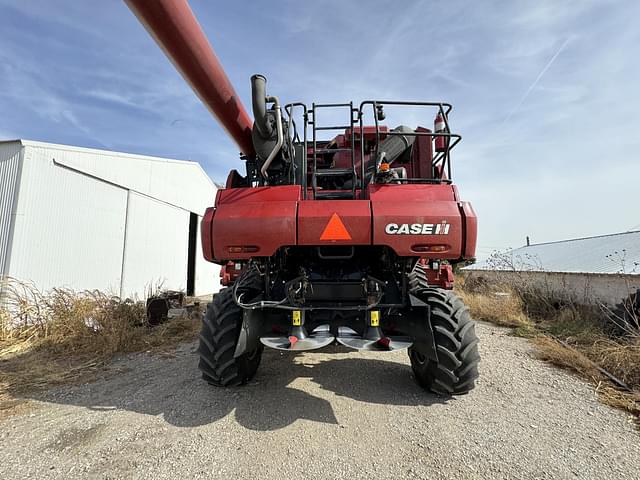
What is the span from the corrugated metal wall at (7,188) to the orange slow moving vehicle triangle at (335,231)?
6765mm

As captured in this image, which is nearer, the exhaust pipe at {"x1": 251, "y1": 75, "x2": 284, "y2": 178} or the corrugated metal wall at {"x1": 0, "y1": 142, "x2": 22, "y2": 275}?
the exhaust pipe at {"x1": 251, "y1": 75, "x2": 284, "y2": 178}

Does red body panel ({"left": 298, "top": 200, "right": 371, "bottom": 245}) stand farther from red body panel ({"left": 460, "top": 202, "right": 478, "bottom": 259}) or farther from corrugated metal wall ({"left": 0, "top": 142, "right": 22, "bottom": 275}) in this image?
corrugated metal wall ({"left": 0, "top": 142, "right": 22, "bottom": 275})

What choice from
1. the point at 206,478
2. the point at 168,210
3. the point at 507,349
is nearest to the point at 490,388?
the point at 507,349

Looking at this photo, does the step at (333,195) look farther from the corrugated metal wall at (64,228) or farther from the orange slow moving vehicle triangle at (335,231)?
the corrugated metal wall at (64,228)

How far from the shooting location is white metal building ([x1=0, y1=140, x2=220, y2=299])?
20.8ft

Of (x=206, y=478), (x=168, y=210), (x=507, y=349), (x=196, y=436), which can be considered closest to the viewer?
(x=206, y=478)

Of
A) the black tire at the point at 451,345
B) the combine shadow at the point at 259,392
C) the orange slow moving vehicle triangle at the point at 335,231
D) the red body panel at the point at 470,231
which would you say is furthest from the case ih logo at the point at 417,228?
the combine shadow at the point at 259,392

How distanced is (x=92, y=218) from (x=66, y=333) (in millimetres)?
3472

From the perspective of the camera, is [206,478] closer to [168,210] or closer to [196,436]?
[196,436]

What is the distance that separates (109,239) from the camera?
852cm

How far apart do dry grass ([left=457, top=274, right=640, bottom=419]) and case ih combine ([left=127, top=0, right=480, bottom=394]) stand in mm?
2097

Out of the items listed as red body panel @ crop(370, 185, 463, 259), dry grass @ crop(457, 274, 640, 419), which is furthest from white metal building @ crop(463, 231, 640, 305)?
red body panel @ crop(370, 185, 463, 259)

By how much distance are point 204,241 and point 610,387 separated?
455 centimetres

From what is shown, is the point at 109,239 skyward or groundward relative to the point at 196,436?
skyward
